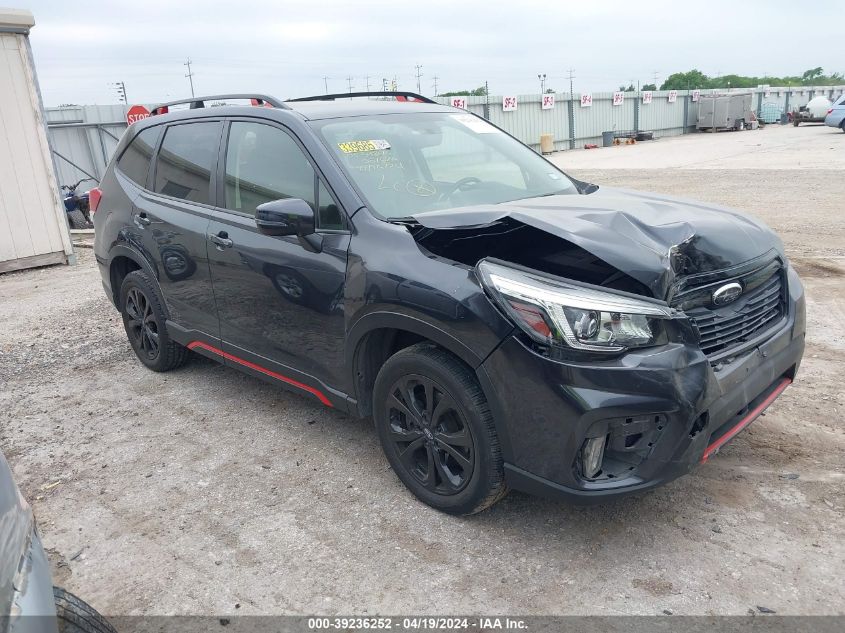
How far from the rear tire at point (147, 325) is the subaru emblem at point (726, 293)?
3.64 m

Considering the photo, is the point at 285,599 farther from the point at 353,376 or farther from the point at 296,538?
the point at 353,376

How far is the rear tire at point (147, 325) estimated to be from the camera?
491 cm

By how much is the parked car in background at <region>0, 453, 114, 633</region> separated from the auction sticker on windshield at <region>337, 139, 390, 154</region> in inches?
89.6

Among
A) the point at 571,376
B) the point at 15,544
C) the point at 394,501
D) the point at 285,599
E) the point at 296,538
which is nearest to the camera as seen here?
the point at 15,544

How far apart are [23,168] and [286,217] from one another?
7855 mm

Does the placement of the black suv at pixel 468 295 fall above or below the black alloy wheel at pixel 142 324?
above

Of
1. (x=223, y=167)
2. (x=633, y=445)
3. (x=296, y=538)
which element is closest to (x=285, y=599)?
(x=296, y=538)

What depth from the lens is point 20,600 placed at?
161 centimetres

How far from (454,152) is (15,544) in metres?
3.02

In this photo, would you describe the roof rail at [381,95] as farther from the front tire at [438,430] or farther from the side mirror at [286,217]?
the front tire at [438,430]

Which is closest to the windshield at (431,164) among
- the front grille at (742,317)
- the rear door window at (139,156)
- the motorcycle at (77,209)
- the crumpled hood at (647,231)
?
the crumpled hood at (647,231)

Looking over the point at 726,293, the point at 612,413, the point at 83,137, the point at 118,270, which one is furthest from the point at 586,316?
the point at 83,137

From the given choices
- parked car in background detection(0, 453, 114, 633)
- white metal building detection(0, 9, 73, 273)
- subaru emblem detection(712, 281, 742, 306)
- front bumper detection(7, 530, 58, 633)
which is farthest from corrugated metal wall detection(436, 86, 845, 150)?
front bumper detection(7, 530, 58, 633)

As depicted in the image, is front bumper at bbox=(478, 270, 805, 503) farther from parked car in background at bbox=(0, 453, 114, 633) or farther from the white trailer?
the white trailer
